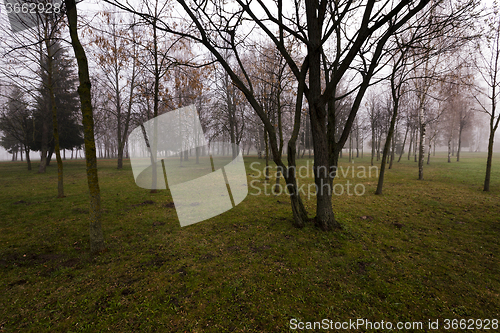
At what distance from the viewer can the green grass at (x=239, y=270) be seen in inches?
110

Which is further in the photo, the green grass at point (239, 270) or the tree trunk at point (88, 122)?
the tree trunk at point (88, 122)

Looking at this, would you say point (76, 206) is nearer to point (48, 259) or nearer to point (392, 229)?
point (48, 259)

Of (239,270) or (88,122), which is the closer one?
(239,270)

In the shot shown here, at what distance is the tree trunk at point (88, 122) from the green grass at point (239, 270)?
537 millimetres

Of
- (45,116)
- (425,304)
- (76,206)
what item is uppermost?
(45,116)

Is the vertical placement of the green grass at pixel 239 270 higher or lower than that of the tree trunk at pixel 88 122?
lower

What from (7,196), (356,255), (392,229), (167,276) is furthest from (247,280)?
(7,196)

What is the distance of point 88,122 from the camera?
13.5ft

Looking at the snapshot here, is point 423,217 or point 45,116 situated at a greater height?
point 45,116

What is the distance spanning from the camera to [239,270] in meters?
3.87

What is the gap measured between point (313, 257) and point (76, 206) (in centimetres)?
848

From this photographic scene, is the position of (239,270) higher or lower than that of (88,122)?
lower

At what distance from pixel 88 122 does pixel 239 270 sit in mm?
4367

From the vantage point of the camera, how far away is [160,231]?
5652mm
